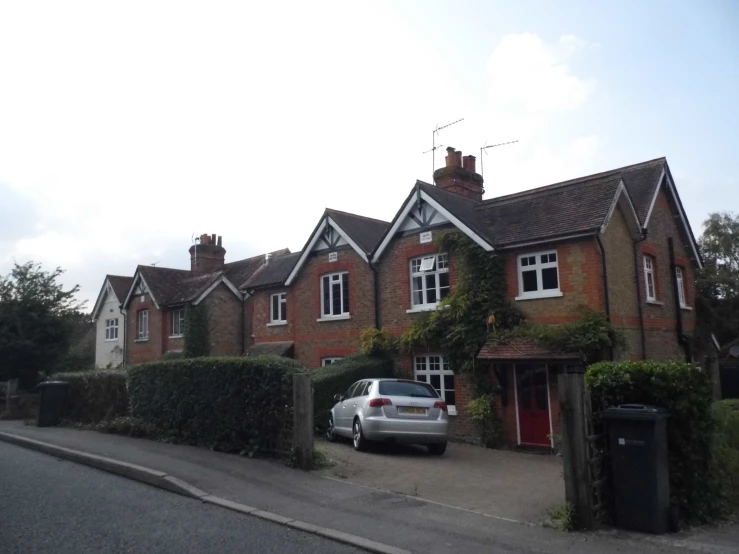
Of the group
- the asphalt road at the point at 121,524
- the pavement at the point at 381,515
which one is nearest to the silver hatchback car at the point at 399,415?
the pavement at the point at 381,515

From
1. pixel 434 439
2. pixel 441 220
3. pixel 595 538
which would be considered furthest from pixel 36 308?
pixel 595 538

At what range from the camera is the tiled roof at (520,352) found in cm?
1457

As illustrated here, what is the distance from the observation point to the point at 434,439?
13.1m

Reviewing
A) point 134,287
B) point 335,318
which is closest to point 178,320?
point 134,287

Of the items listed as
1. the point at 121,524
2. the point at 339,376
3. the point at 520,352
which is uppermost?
the point at 520,352

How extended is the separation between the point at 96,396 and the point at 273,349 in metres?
7.04

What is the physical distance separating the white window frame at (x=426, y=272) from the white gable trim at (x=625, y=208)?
15.0 ft

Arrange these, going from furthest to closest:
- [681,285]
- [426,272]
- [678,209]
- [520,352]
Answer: [681,285]
[678,209]
[426,272]
[520,352]

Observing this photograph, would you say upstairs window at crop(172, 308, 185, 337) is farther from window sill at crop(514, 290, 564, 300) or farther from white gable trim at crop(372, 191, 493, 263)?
window sill at crop(514, 290, 564, 300)

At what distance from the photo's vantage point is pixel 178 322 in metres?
30.4

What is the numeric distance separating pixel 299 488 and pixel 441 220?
422 inches

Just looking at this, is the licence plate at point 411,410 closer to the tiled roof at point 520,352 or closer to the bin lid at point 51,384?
the tiled roof at point 520,352

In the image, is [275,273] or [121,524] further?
[275,273]

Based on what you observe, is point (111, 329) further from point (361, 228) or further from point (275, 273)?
point (361, 228)
